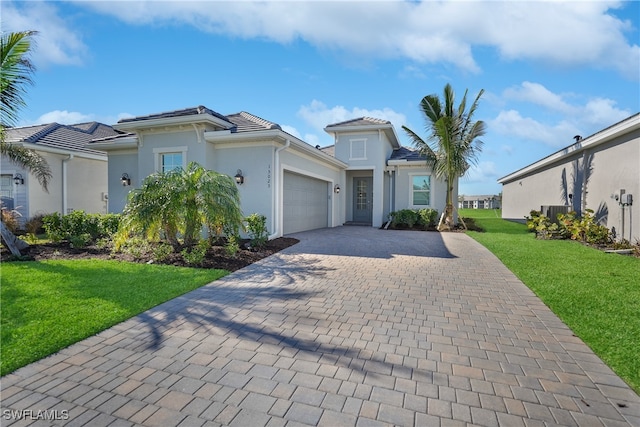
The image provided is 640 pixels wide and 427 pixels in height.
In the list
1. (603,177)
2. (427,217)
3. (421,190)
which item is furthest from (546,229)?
(421,190)

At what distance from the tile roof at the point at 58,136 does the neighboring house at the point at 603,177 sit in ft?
64.2

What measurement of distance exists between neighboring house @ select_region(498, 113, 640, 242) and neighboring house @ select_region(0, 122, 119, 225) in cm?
2032

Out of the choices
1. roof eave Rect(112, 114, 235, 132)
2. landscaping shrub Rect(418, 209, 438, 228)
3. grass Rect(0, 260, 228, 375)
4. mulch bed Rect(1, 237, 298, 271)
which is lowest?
grass Rect(0, 260, 228, 375)

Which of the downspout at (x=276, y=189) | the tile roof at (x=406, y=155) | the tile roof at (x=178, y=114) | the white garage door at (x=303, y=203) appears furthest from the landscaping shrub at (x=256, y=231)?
the tile roof at (x=406, y=155)

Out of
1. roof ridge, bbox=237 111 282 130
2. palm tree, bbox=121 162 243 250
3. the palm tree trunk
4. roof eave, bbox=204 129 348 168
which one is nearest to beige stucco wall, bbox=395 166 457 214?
roof eave, bbox=204 129 348 168

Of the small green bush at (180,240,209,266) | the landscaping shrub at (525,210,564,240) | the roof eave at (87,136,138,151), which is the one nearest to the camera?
the small green bush at (180,240,209,266)

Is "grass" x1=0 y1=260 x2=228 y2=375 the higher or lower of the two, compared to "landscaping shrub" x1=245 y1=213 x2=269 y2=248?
lower

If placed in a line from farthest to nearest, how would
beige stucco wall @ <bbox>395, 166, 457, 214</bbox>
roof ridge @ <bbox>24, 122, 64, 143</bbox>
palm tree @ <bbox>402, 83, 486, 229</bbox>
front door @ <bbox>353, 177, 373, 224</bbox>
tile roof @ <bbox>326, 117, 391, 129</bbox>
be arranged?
front door @ <bbox>353, 177, 373, 224</bbox>, beige stucco wall @ <bbox>395, 166, 457, 214</bbox>, tile roof @ <bbox>326, 117, 391, 129</bbox>, palm tree @ <bbox>402, 83, 486, 229</bbox>, roof ridge @ <bbox>24, 122, 64, 143</bbox>

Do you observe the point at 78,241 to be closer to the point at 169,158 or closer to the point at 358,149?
the point at 169,158

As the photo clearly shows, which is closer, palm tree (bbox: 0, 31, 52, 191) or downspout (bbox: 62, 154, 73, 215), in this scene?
palm tree (bbox: 0, 31, 52, 191)

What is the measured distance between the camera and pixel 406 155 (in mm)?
18453

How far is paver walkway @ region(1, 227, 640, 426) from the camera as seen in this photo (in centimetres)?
237

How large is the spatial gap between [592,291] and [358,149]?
41.7 feet

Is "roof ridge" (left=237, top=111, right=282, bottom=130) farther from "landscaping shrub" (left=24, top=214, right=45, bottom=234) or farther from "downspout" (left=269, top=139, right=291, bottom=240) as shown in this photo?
"landscaping shrub" (left=24, top=214, right=45, bottom=234)
